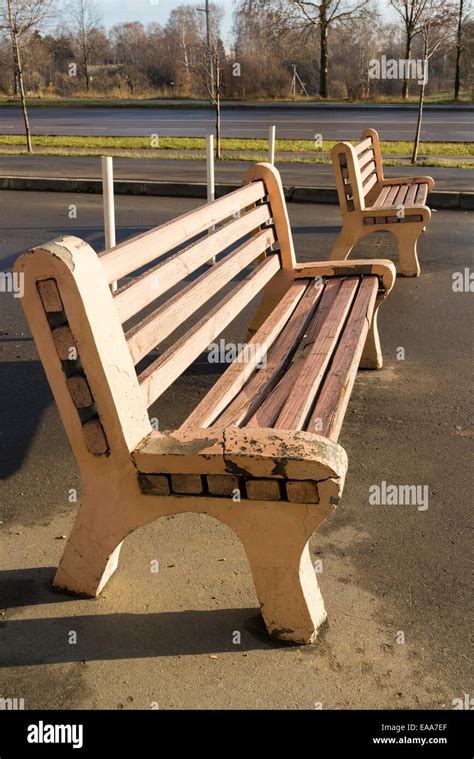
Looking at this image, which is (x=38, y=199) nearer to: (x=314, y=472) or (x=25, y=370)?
(x=25, y=370)

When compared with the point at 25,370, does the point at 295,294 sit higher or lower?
higher

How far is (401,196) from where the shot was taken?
7.76 metres

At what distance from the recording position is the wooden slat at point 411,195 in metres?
7.30

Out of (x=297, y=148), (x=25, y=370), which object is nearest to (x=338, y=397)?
(x=25, y=370)

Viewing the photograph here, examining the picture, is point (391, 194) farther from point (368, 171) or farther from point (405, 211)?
point (405, 211)

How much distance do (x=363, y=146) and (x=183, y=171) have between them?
548 cm

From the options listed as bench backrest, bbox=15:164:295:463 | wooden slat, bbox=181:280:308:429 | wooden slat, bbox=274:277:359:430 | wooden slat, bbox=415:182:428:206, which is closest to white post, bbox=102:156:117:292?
wooden slat, bbox=181:280:308:429

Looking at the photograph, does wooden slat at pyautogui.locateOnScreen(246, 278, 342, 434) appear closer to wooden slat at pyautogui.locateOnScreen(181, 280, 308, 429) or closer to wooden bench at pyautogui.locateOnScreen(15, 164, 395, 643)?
wooden bench at pyautogui.locateOnScreen(15, 164, 395, 643)

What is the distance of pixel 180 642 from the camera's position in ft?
8.48

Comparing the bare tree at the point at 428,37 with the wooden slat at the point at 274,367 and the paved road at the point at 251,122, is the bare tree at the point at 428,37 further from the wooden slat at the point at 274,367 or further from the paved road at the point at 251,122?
the wooden slat at the point at 274,367

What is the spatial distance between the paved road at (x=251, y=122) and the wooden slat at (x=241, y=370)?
51.0 ft

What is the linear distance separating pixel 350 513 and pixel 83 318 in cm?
154

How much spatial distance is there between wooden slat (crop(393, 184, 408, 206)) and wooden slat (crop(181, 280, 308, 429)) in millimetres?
3219

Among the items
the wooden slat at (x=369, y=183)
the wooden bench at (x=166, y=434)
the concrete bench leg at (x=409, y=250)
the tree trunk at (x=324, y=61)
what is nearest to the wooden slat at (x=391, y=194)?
the wooden slat at (x=369, y=183)
